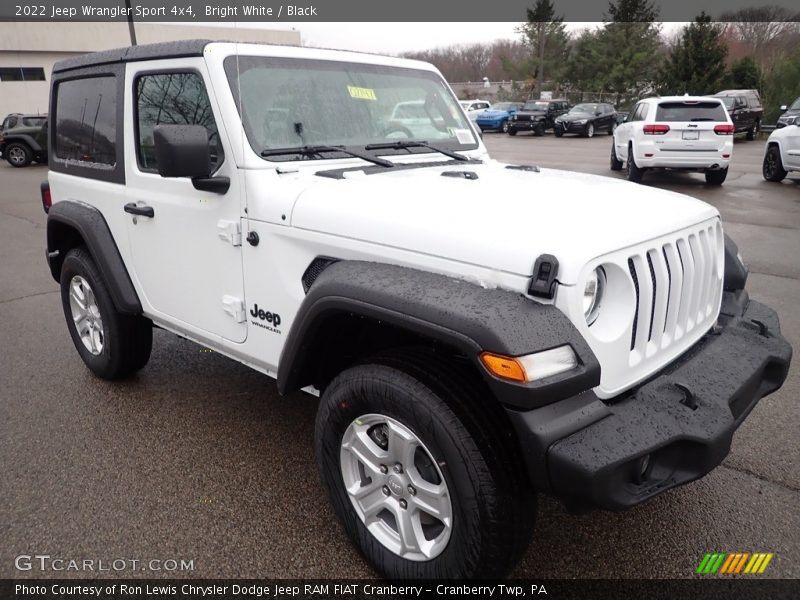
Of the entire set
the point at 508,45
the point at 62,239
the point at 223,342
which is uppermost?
the point at 508,45

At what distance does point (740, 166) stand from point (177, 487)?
57.0 ft

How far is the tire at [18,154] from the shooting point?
65.5 ft

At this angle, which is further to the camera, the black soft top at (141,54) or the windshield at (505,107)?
the windshield at (505,107)

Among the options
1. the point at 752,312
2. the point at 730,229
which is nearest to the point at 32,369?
the point at 752,312

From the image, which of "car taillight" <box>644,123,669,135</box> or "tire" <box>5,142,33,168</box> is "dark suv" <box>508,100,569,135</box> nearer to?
"car taillight" <box>644,123,669,135</box>

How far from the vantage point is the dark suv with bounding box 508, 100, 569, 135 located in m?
28.6

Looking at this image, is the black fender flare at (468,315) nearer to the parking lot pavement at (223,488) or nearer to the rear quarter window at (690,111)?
the parking lot pavement at (223,488)

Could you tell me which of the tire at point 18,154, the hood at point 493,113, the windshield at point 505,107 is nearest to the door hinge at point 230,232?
the tire at point 18,154

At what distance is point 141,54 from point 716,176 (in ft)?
41.4

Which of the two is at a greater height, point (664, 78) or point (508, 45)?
point (508, 45)

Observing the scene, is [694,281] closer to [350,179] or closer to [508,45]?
[350,179]

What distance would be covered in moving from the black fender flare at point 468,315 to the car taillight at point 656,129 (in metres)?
11.5

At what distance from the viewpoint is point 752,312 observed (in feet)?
9.67

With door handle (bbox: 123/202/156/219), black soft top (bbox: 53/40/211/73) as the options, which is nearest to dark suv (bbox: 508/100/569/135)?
black soft top (bbox: 53/40/211/73)
